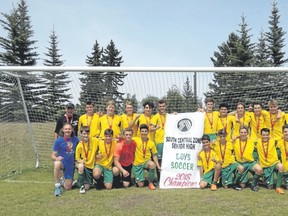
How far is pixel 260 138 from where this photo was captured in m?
6.70

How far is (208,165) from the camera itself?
6543 millimetres

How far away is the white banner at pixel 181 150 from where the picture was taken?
261 inches

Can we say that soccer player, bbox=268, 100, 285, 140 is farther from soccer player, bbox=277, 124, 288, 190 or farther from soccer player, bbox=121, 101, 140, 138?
soccer player, bbox=121, 101, 140, 138

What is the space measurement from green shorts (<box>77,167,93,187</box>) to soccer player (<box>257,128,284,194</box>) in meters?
3.15

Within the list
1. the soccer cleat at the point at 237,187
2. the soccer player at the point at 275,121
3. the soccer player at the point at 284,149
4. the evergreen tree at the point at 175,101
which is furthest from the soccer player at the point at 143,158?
the soccer player at the point at 275,121

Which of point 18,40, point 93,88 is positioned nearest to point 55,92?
point 93,88

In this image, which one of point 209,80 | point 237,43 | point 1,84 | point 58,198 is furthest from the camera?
point 237,43

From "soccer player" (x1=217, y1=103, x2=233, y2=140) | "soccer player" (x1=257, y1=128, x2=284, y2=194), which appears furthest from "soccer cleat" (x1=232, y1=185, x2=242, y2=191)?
"soccer player" (x1=217, y1=103, x2=233, y2=140)

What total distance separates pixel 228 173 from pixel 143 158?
161cm

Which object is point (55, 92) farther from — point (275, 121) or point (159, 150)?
point (275, 121)

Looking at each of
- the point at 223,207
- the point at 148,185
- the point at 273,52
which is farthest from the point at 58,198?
the point at 273,52

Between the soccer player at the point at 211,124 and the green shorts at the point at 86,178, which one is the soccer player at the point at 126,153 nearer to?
the green shorts at the point at 86,178

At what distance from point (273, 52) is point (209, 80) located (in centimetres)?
2851

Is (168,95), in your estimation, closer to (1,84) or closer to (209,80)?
(209,80)
